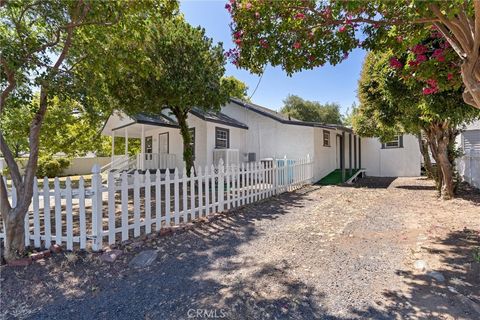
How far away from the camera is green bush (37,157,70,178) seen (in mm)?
20763

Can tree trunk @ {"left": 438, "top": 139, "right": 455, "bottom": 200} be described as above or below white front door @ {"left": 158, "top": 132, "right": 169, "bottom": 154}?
below

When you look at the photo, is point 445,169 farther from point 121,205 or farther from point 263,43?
point 121,205

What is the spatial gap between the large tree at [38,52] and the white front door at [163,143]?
36.4 ft

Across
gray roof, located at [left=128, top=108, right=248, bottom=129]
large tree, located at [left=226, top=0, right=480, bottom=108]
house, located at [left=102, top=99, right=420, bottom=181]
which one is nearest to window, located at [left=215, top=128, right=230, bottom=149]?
house, located at [left=102, top=99, right=420, bottom=181]

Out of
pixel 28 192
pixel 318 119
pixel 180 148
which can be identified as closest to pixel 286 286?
pixel 28 192

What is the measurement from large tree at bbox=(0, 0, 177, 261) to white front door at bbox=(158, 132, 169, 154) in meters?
11.1

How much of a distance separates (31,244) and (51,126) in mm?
10919

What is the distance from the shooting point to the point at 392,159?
59.4 ft

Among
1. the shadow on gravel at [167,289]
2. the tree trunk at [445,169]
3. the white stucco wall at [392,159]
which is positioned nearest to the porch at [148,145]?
the shadow on gravel at [167,289]

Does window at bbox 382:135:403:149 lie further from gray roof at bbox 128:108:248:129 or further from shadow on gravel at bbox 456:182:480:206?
gray roof at bbox 128:108:248:129

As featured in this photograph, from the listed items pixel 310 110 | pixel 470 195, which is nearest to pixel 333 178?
pixel 470 195

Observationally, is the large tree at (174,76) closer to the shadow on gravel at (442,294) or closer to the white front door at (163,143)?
the white front door at (163,143)

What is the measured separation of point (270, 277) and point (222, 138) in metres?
11.8

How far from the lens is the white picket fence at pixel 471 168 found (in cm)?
1052
